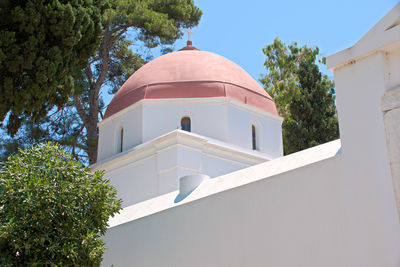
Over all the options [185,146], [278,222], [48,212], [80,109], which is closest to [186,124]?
[185,146]

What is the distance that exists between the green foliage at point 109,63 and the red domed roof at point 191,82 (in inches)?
171

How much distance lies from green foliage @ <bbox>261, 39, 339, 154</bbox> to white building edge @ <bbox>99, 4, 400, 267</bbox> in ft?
40.4

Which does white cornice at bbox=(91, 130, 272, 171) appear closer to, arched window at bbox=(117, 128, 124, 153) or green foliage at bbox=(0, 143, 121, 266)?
arched window at bbox=(117, 128, 124, 153)

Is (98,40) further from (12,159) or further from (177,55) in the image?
(177,55)

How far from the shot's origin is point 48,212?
5969 mm

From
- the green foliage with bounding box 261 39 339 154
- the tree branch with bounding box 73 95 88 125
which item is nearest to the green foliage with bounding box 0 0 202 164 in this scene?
the tree branch with bounding box 73 95 88 125

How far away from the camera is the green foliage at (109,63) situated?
65.4ft

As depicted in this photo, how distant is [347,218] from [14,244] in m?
3.58

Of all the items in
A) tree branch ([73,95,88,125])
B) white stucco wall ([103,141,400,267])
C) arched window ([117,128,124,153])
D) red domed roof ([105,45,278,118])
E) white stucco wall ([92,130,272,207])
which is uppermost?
tree branch ([73,95,88,125])

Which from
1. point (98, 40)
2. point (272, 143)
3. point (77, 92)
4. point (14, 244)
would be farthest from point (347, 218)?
point (77, 92)

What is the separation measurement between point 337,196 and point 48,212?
10.5ft

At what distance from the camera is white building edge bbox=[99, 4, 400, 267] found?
491cm

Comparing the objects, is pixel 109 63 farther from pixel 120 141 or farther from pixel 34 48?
pixel 34 48

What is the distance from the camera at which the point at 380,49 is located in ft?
17.0
